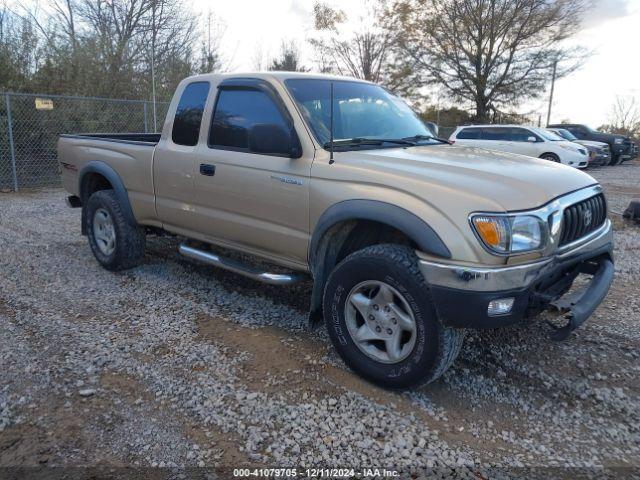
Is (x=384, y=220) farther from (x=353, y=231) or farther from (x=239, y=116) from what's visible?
(x=239, y=116)

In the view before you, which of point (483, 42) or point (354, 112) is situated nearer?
point (354, 112)

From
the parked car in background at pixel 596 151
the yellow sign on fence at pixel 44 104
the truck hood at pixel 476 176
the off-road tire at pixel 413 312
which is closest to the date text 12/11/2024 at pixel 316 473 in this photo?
the off-road tire at pixel 413 312

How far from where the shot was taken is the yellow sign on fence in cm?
1157

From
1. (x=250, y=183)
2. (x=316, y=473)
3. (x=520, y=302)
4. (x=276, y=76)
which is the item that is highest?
(x=276, y=76)

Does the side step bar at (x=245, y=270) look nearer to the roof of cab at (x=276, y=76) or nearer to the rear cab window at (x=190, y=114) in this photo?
the rear cab window at (x=190, y=114)

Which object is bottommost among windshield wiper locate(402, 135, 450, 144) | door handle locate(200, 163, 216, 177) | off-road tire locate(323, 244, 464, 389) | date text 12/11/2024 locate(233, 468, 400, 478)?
date text 12/11/2024 locate(233, 468, 400, 478)

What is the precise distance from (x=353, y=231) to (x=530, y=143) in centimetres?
1434

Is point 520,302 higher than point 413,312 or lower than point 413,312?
higher

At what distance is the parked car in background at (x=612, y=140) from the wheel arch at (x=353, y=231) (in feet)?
74.3

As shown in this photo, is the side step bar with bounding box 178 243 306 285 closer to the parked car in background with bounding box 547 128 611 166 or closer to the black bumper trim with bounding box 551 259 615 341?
the black bumper trim with bounding box 551 259 615 341

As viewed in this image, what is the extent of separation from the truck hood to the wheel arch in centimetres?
17

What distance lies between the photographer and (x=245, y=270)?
4059mm

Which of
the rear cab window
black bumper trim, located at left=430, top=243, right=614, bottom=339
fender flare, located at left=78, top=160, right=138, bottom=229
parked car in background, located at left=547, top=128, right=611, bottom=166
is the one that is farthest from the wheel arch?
parked car in background, located at left=547, top=128, right=611, bottom=166

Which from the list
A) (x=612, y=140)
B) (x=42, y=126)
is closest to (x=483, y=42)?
(x=612, y=140)
